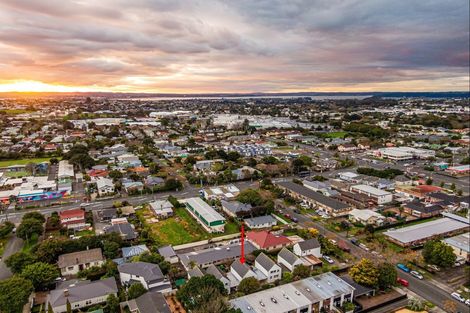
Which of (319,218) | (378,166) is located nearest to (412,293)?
(319,218)

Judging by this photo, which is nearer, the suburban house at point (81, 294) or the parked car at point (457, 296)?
the suburban house at point (81, 294)

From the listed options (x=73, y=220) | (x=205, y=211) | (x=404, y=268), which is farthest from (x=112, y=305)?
(x=404, y=268)

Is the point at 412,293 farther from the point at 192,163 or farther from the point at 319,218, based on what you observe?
the point at 192,163

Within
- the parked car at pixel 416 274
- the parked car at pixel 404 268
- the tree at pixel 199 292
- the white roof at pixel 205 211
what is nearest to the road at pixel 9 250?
the tree at pixel 199 292

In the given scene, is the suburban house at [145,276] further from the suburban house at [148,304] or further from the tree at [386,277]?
the tree at [386,277]

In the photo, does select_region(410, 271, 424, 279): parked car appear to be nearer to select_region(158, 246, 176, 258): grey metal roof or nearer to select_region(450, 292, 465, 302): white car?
select_region(450, 292, 465, 302): white car

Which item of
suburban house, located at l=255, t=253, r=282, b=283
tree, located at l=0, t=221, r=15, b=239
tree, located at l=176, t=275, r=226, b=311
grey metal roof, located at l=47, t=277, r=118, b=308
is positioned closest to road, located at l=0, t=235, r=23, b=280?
tree, located at l=0, t=221, r=15, b=239
